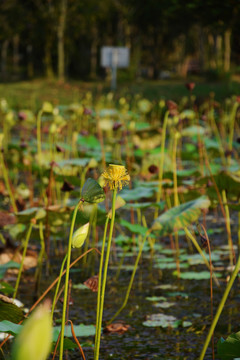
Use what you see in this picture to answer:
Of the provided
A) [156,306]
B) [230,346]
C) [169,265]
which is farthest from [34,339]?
[169,265]

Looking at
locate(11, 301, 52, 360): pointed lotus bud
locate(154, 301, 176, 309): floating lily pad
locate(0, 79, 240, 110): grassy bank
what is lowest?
locate(154, 301, 176, 309): floating lily pad

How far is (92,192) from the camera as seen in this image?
97 centimetres

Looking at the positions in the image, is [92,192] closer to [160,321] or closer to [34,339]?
[34,339]

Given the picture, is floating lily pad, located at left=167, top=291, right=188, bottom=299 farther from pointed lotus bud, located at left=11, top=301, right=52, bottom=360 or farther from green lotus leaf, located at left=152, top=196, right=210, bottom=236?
pointed lotus bud, located at left=11, top=301, right=52, bottom=360

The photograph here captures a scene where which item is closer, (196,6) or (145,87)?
(196,6)

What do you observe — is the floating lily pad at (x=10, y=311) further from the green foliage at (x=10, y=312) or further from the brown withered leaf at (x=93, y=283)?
the brown withered leaf at (x=93, y=283)

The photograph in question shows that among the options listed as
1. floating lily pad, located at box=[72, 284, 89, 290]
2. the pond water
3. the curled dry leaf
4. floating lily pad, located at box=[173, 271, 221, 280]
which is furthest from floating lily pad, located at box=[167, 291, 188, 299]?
the curled dry leaf

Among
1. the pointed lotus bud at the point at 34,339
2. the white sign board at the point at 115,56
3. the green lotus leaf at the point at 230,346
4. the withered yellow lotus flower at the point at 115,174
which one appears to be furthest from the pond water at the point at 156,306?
the white sign board at the point at 115,56

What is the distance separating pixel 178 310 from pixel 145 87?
1416 cm

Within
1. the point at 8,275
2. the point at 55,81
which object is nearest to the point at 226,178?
the point at 8,275

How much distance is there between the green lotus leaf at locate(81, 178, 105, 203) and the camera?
0.97 m

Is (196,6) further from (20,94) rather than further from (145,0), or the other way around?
(145,0)

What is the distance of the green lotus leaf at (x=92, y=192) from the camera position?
0.97 meters

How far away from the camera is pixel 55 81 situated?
18547mm
